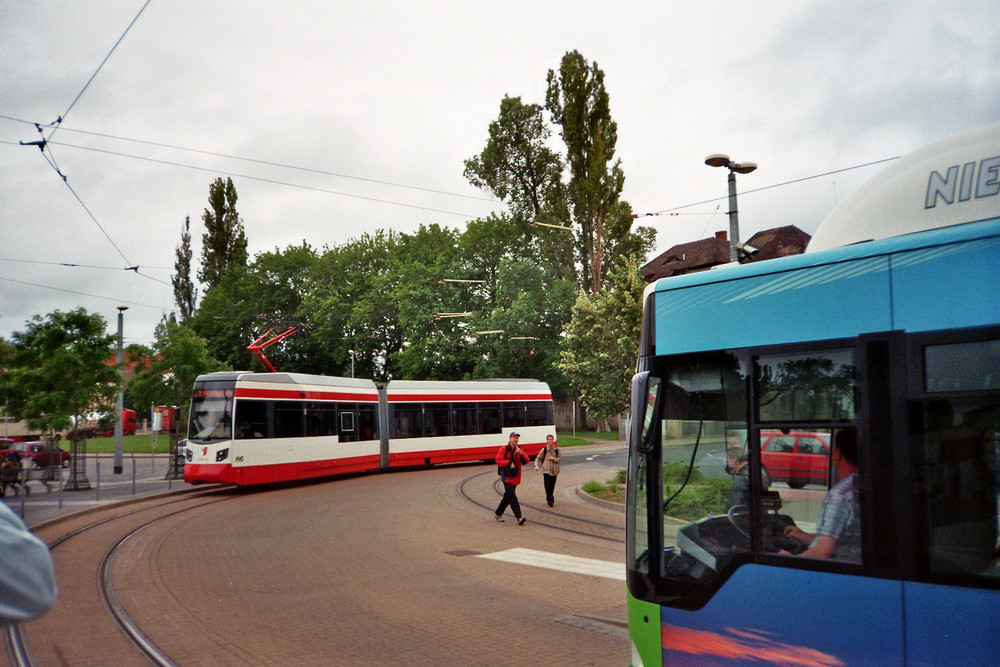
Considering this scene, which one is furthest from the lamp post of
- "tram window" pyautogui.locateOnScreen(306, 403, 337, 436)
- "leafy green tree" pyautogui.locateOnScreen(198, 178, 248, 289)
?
"leafy green tree" pyautogui.locateOnScreen(198, 178, 248, 289)

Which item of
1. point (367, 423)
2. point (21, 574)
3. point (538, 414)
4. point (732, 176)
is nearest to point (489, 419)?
point (538, 414)

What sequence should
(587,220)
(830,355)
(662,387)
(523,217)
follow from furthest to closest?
1. (523,217)
2. (587,220)
3. (662,387)
4. (830,355)

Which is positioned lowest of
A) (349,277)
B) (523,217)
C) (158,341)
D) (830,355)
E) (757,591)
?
(757,591)

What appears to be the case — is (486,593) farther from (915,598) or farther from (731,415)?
(915,598)

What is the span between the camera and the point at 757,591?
402 centimetres

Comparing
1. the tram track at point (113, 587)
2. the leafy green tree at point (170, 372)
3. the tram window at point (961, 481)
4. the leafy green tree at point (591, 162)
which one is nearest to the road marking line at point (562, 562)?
the tram track at point (113, 587)

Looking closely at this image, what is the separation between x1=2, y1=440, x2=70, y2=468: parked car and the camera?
977 inches

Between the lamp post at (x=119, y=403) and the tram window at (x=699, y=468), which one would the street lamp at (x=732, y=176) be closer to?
the tram window at (x=699, y=468)

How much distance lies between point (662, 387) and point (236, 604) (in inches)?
230

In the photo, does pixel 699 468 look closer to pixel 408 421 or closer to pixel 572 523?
pixel 572 523

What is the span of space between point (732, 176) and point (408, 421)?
14.9 metres


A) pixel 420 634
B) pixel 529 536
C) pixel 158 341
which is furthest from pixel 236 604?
pixel 158 341

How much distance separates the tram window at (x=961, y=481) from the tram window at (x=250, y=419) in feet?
60.7

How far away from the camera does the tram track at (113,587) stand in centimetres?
651
